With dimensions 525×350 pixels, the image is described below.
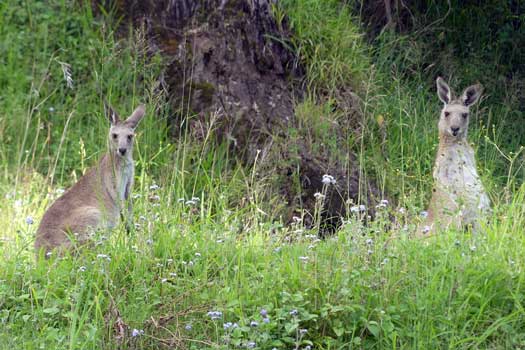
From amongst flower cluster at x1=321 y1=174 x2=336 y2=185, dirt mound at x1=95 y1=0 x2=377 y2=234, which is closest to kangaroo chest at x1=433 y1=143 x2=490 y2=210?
dirt mound at x1=95 y1=0 x2=377 y2=234

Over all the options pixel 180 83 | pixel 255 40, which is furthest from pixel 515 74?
pixel 180 83

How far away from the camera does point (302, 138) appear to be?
9.20m

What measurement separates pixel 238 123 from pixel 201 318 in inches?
155

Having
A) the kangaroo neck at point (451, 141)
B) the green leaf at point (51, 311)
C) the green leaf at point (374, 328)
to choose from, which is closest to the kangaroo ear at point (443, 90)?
the kangaroo neck at point (451, 141)

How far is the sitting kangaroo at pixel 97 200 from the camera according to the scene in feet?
22.3

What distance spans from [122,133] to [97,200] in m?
0.67

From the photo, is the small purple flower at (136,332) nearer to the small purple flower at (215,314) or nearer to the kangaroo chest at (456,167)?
the small purple flower at (215,314)

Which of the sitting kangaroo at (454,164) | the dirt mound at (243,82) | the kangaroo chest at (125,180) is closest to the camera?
the sitting kangaroo at (454,164)

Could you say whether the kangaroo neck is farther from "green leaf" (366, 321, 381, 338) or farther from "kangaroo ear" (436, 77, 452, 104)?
"green leaf" (366, 321, 381, 338)

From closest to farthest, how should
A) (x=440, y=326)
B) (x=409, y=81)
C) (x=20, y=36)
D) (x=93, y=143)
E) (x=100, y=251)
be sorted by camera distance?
(x=440, y=326), (x=100, y=251), (x=93, y=143), (x=20, y=36), (x=409, y=81)

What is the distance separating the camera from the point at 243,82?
9414mm

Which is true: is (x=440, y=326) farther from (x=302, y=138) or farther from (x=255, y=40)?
(x=255, y=40)

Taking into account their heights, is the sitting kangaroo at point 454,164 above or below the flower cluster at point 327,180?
below

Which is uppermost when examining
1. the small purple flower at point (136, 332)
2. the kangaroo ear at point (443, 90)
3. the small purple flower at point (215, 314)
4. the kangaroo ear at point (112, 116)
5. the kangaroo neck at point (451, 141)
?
the kangaroo ear at point (443, 90)
